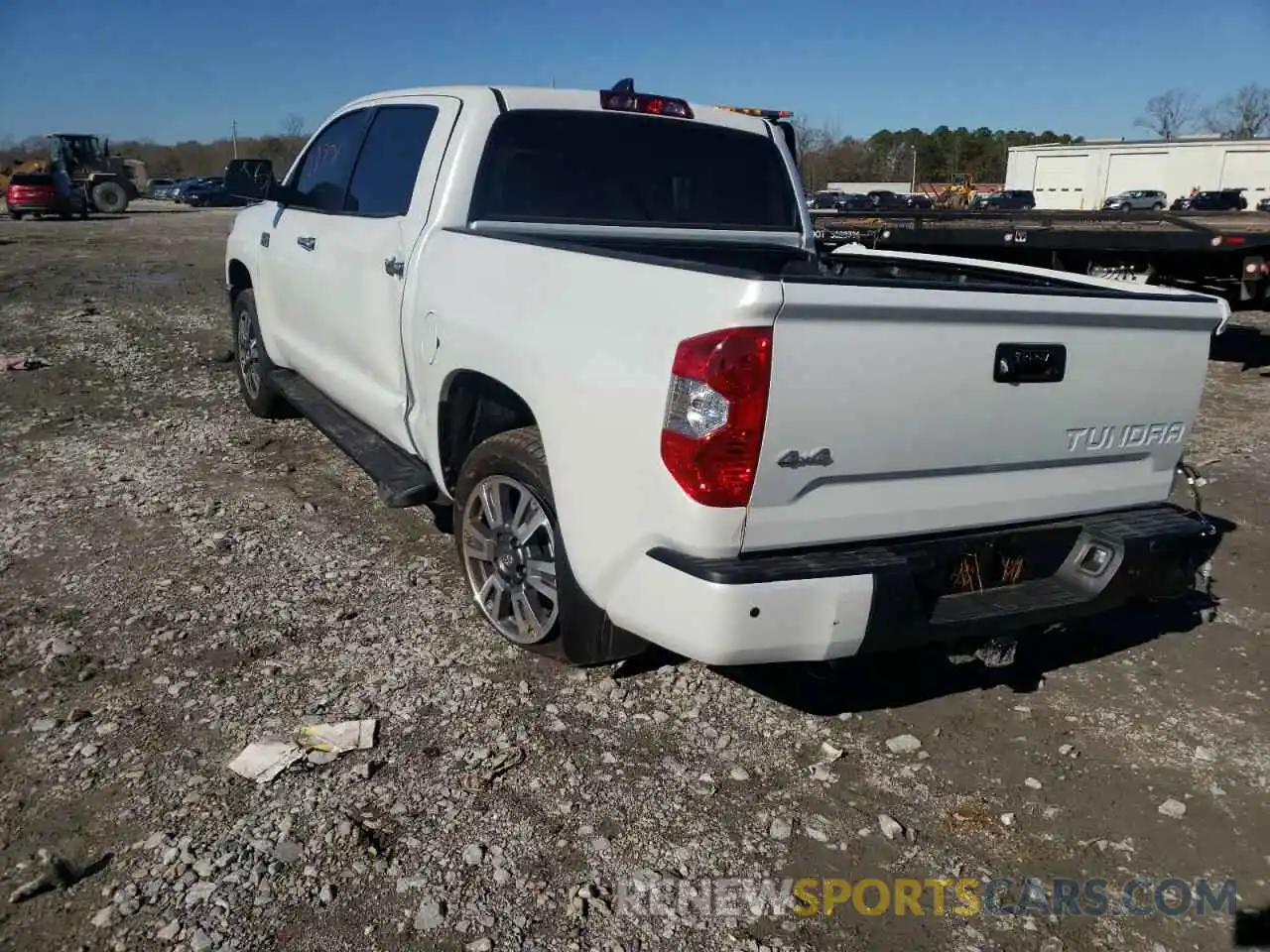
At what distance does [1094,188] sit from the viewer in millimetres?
55156

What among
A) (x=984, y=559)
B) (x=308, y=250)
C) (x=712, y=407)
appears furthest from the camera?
(x=308, y=250)

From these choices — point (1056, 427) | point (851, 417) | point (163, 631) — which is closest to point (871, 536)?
point (851, 417)

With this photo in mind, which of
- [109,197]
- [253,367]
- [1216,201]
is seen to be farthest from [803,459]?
[1216,201]

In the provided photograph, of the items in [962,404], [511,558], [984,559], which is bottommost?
[511,558]

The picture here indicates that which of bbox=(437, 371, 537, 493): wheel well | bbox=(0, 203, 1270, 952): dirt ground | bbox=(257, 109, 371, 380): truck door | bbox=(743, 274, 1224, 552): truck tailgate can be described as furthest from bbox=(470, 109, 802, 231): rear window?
bbox=(743, 274, 1224, 552): truck tailgate

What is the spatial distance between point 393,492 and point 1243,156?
195 feet

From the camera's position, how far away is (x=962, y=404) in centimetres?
275

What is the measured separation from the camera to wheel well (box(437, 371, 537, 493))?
3549 mm

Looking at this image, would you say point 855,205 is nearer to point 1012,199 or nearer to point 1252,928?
point 1252,928

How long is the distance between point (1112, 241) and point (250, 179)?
7.58 metres

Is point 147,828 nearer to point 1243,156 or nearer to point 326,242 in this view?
point 326,242

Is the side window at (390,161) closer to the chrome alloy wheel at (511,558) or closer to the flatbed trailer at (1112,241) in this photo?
the chrome alloy wheel at (511,558)

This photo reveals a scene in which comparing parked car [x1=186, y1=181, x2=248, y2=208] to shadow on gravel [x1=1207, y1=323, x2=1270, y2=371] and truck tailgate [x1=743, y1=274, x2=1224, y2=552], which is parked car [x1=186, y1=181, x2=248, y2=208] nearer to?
shadow on gravel [x1=1207, y1=323, x2=1270, y2=371]

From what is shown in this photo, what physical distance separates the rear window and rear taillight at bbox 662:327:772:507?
1.81m
